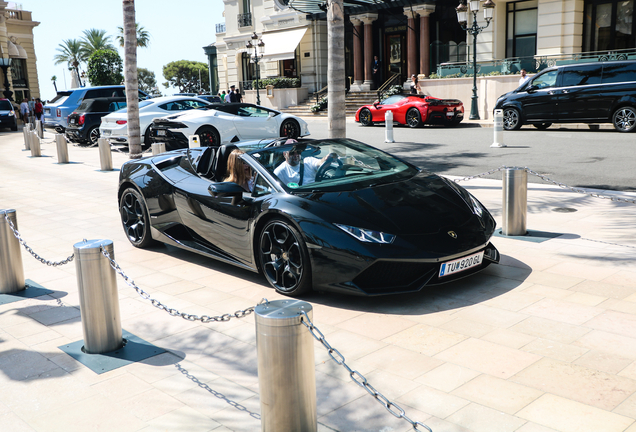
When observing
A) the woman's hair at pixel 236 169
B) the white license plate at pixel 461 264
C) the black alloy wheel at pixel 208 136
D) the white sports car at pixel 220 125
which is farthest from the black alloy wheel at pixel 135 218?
the black alloy wheel at pixel 208 136

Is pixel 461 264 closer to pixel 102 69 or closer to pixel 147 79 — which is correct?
pixel 102 69

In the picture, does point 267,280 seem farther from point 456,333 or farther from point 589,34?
point 589,34

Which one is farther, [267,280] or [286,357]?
[267,280]

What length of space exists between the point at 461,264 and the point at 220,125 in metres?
12.6

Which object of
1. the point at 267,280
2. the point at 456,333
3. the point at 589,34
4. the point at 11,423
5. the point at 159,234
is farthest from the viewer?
the point at 589,34

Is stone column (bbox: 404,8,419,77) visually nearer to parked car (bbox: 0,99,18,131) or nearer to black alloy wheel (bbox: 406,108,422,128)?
black alloy wheel (bbox: 406,108,422,128)

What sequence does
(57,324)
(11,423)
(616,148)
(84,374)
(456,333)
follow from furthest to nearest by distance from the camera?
(616,148) → (57,324) → (456,333) → (84,374) → (11,423)

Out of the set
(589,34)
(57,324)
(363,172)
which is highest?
(589,34)

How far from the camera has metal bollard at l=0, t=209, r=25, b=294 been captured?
18.9ft

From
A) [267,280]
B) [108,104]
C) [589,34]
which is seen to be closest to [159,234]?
[267,280]

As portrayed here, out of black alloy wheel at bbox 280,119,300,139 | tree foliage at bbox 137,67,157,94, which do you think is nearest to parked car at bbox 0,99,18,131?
black alloy wheel at bbox 280,119,300,139

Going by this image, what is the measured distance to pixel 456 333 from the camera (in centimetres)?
442

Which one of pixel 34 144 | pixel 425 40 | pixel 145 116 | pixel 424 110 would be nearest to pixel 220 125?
pixel 145 116

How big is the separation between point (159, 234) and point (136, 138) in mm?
8136
